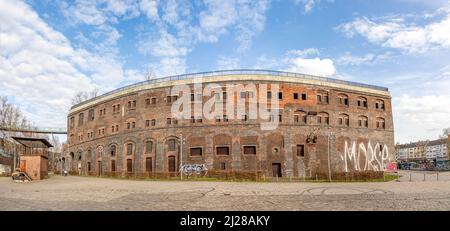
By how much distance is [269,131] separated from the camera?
37656 mm

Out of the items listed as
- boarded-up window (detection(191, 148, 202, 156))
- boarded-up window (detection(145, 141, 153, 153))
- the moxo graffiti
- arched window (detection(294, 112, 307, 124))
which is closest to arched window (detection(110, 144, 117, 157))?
boarded-up window (detection(145, 141, 153, 153))

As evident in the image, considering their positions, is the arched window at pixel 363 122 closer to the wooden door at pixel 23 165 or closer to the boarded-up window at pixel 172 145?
the boarded-up window at pixel 172 145

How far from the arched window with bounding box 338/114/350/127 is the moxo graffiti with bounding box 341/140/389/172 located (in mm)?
2153

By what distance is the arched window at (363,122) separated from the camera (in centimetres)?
4166

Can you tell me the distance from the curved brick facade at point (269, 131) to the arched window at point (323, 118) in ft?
0.39

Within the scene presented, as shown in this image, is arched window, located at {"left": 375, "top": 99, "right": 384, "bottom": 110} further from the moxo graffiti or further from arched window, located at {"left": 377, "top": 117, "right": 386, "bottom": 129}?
the moxo graffiti

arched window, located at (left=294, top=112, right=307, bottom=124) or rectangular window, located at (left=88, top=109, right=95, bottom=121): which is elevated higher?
rectangular window, located at (left=88, top=109, right=95, bottom=121)

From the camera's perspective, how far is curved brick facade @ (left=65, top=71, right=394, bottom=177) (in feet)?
123

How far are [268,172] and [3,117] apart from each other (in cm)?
4579

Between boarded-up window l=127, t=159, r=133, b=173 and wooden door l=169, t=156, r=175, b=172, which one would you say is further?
boarded-up window l=127, t=159, r=133, b=173

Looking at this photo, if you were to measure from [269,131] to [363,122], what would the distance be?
13297 millimetres

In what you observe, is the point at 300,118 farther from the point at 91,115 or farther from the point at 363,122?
the point at 91,115
